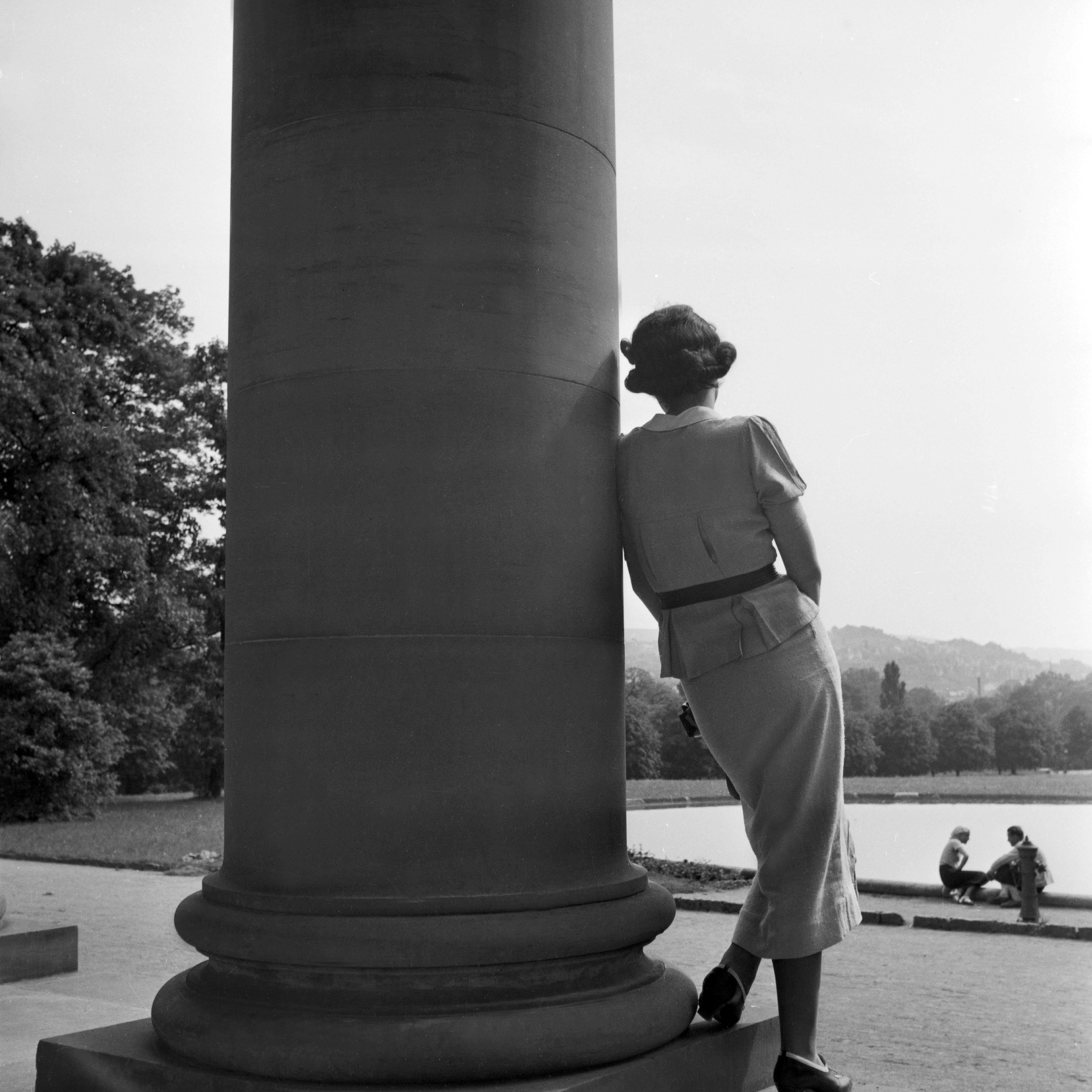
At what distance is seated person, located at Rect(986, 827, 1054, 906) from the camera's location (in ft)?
54.4

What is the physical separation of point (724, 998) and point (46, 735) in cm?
2689

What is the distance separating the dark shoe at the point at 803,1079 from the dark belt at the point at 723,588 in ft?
4.21

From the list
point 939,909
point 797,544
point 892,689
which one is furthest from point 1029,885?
point 892,689

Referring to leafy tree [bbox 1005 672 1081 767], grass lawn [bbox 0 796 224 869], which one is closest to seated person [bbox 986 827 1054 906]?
grass lawn [bbox 0 796 224 869]

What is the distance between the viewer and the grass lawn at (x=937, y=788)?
136ft

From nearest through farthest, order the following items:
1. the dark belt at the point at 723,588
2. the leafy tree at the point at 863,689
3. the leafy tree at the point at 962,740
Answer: the dark belt at the point at 723,588, the leafy tree at the point at 962,740, the leafy tree at the point at 863,689

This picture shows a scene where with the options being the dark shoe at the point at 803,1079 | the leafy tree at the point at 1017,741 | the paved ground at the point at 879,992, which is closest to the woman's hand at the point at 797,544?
the dark shoe at the point at 803,1079

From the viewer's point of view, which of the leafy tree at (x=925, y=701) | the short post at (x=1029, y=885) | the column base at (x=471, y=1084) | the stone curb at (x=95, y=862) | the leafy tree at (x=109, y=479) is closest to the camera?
the column base at (x=471, y=1084)

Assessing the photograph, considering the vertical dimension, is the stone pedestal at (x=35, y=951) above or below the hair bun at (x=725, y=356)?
below

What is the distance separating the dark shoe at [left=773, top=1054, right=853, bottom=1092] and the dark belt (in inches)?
50.5

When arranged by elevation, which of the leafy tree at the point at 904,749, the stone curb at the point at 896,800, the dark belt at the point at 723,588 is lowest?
the stone curb at the point at 896,800

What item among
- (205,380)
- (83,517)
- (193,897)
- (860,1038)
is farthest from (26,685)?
(193,897)

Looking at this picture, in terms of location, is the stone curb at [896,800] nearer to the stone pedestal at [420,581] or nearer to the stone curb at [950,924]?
the stone curb at [950,924]

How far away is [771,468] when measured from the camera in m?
3.88
